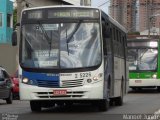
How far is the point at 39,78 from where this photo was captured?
55.3 ft

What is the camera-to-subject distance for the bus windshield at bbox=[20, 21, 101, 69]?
666 inches

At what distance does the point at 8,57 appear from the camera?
42719 millimetres

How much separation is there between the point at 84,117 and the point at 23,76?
2.43m

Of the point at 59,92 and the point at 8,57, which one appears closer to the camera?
the point at 59,92

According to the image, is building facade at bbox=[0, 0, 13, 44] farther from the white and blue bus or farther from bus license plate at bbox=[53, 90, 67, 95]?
bus license plate at bbox=[53, 90, 67, 95]

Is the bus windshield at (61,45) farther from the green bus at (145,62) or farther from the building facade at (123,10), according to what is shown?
the building facade at (123,10)

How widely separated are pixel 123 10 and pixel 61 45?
148 ft

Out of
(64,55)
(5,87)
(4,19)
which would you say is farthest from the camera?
(4,19)

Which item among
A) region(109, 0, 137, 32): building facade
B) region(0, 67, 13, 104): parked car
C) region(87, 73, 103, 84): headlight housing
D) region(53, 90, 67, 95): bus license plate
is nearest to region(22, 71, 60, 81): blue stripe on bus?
region(53, 90, 67, 95): bus license plate

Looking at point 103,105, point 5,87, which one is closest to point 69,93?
point 103,105

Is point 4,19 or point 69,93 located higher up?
point 4,19

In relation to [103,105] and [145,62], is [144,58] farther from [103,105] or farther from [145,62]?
[103,105]

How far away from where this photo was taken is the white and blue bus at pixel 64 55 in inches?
659

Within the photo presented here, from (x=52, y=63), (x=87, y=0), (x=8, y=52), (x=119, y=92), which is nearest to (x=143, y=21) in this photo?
(x=87, y=0)
